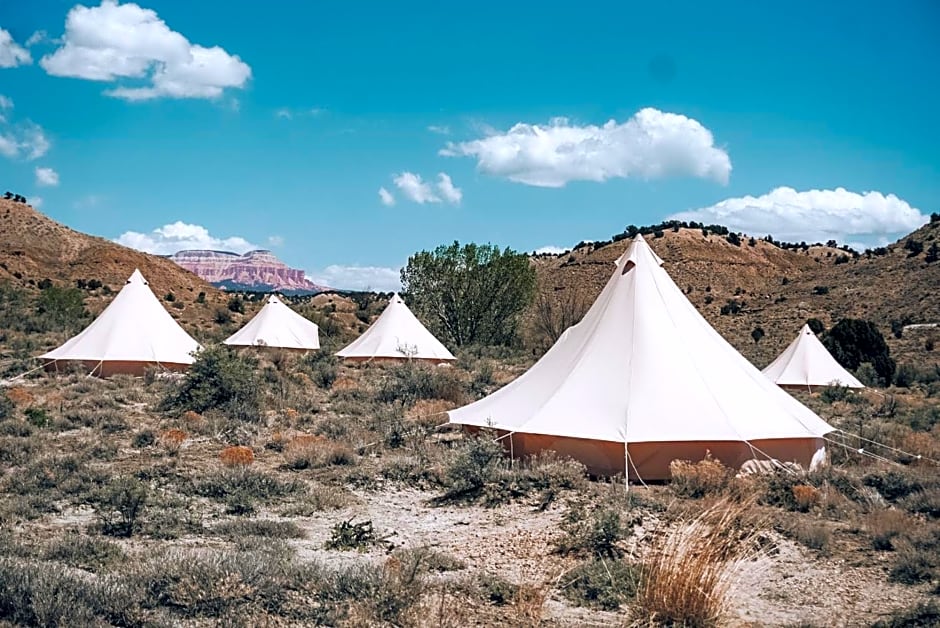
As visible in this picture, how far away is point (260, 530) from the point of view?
8305mm

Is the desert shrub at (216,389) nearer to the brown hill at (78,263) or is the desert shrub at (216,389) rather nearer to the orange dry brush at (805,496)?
the orange dry brush at (805,496)

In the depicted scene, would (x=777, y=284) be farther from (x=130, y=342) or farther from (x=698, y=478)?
(x=698, y=478)

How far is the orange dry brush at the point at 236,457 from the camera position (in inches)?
469

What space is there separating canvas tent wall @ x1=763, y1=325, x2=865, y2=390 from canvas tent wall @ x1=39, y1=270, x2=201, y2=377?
1655cm

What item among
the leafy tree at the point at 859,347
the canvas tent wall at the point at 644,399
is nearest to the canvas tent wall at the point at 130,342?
the canvas tent wall at the point at 644,399

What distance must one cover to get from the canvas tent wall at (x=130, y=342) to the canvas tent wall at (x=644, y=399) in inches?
482

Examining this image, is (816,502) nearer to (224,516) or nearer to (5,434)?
(224,516)

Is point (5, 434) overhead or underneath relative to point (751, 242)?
underneath

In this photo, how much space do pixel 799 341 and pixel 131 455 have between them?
20.2 meters

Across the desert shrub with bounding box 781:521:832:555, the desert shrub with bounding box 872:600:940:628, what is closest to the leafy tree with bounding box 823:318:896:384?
the desert shrub with bounding box 781:521:832:555

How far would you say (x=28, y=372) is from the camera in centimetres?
2088

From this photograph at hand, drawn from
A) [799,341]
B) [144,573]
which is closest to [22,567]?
[144,573]

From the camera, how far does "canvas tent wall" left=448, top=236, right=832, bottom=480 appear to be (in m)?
10.8

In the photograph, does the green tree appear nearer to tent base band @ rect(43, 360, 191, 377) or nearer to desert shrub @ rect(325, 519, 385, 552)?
tent base band @ rect(43, 360, 191, 377)
